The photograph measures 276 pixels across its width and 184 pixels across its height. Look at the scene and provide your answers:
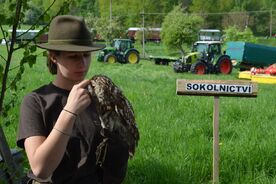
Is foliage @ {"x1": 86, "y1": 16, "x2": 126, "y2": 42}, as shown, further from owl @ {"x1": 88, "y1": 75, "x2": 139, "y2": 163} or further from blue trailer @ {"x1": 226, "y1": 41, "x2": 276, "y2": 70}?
owl @ {"x1": 88, "y1": 75, "x2": 139, "y2": 163}

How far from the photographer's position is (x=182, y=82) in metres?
4.12

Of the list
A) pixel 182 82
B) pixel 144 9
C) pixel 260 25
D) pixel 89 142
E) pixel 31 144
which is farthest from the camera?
pixel 260 25

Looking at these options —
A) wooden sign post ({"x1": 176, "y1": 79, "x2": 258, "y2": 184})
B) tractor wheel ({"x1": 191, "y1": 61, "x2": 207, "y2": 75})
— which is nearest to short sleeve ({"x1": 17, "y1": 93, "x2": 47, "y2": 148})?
wooden sign post ({"x1": 176, "y1": 79, "x2": 258, "y2": 184})

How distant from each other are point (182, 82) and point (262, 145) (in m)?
1.28

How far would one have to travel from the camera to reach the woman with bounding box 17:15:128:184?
6.61ft

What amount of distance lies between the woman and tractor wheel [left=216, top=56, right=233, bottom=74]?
2267 centimetres

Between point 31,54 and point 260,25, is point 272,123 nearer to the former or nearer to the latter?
point 31,54

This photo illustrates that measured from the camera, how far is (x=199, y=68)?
77.9 feet

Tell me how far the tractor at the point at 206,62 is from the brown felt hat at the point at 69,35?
2157 centimetres

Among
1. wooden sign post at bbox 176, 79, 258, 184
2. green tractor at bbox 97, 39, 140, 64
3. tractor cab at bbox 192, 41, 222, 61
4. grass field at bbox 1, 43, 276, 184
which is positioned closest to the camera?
wooden sign post at bbox 176, 79, 258, 184

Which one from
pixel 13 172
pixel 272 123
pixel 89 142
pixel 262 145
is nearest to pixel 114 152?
pixel 89 142

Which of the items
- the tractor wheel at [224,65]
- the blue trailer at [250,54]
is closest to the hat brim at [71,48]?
the tractor wheel at [224,65]

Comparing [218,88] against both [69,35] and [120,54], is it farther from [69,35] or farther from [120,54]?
[120,54]

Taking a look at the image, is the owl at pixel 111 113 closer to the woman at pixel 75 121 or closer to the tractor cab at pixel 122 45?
the woman at pixel 75 121
